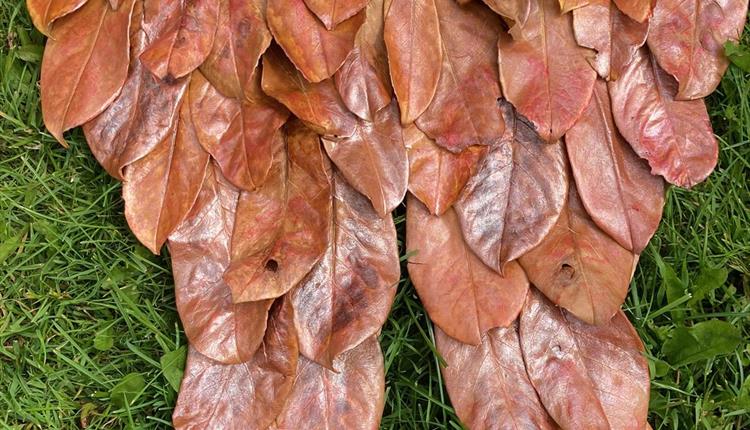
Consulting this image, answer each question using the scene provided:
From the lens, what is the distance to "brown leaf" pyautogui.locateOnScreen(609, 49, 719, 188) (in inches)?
73.6

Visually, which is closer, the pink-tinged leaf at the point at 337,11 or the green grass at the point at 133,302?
the pink-tinged leaf at the point at 337,11

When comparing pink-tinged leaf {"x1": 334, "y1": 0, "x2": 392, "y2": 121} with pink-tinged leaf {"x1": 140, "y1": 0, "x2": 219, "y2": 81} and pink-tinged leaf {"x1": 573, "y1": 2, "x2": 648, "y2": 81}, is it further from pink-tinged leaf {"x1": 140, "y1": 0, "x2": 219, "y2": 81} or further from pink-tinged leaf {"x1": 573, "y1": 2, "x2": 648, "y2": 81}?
pink-tinged leaf {"x1": 573, "y1": 2, "x2": 648, "y2": 81}

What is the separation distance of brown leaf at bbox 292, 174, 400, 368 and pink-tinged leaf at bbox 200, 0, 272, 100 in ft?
0.87

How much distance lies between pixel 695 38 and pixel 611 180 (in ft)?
1.09

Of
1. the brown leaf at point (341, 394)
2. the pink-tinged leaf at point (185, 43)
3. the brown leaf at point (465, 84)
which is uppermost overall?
the pink-tinged leaf at point (185, 43)

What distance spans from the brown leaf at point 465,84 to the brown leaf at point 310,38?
19 cm

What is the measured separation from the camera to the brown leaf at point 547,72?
71.2 inches

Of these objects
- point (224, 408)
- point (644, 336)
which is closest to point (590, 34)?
point (644, 336)

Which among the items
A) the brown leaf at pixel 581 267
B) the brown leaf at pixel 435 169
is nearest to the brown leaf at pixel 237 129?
the brown leaf at pixel 435 169

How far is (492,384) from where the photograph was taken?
1.87 meters

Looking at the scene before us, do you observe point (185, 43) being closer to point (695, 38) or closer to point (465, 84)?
point (465, 84)

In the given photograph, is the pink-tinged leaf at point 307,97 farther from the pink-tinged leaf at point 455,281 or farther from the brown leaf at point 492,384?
the brown leaf at point 492,384

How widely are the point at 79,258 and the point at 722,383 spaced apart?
1.34 m

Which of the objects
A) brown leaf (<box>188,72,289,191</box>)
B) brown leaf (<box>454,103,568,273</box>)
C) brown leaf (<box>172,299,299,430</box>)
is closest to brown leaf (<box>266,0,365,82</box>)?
brown leaf (<box>188,72,289,191</box>)
